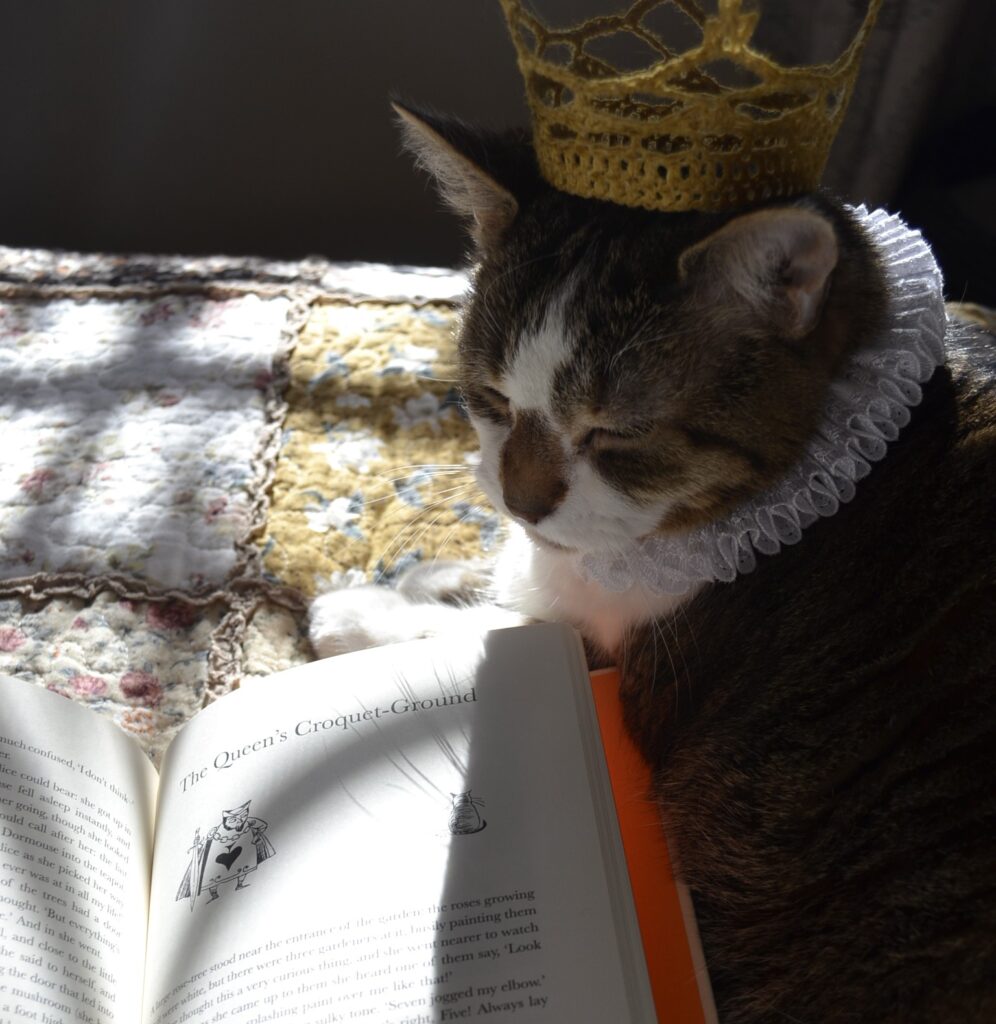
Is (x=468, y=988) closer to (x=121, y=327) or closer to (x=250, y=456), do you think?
(x=250, y=456)

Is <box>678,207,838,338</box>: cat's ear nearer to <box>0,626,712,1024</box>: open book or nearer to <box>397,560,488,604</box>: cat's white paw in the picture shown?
<box>0,626,712,1024</box>: open book

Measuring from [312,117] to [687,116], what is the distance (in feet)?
3.80

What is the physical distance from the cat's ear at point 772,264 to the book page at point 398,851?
0.34 meters

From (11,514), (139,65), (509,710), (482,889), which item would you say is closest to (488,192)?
(509,710)

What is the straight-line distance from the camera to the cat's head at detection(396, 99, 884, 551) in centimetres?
82

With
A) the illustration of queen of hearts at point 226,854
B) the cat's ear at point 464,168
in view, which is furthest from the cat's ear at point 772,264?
the illustration of queen of hearts at point 226,854

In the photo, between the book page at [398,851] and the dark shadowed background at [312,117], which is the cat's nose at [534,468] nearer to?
the book page at [398,851]

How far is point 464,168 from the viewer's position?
914mm

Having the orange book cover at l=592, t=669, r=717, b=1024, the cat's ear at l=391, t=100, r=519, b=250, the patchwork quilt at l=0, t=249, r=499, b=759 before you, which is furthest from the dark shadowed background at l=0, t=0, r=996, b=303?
the orange book cover at l=592, t=669, r=717, b=1024

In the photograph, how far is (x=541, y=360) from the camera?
2.85 ft

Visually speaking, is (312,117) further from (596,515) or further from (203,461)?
(596,515)

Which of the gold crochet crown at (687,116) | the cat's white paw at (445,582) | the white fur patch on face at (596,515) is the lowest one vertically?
the cat's white paw at (445,582)

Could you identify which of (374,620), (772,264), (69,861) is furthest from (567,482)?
(69,861)

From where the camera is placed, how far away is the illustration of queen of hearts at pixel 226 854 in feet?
2.73
